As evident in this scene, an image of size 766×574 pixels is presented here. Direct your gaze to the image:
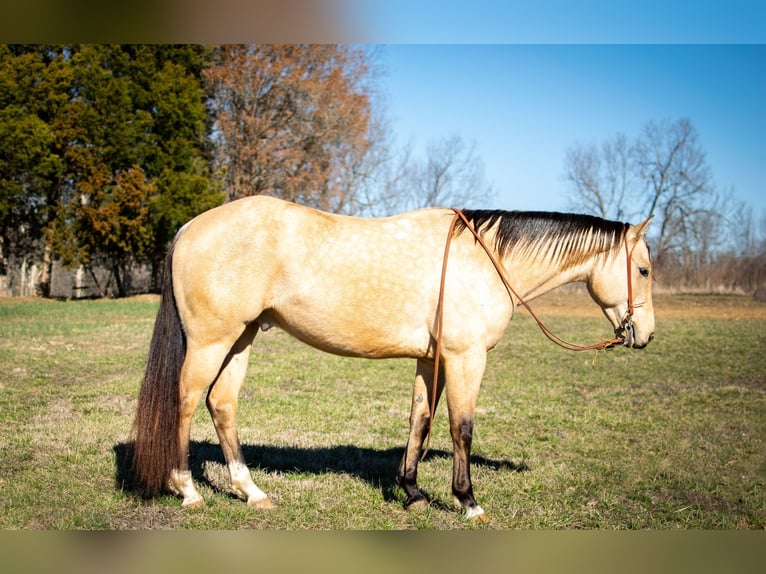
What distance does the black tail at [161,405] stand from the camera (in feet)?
12.7

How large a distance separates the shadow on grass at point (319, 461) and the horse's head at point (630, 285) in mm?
1469

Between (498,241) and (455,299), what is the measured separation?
0.54 meters

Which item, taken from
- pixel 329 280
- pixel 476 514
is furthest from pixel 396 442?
pixel 329 280

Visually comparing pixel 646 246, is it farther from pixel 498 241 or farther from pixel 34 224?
pixel 34 224

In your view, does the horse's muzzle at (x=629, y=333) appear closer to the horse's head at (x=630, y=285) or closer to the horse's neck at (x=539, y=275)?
the horse's head at (x=630, y=285)

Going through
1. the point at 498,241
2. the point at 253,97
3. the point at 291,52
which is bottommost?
the point at 498,241

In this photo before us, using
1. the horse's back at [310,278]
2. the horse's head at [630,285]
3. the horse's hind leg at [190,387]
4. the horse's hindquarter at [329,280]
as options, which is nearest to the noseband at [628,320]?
the horse's head at [630,285]

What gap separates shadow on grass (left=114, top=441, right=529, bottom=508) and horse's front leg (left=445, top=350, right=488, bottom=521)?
0.47 metres

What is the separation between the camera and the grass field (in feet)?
12.8

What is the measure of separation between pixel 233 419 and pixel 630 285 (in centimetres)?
282

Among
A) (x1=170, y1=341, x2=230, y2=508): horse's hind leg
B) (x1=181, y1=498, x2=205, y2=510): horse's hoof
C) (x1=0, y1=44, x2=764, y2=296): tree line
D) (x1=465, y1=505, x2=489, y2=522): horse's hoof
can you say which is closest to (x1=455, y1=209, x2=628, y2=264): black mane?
(x1=465, y1=505, x2=489, y2=522): horse's hoof

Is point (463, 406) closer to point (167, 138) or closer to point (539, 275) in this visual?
point (539, 275)

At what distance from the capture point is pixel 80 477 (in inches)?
172
